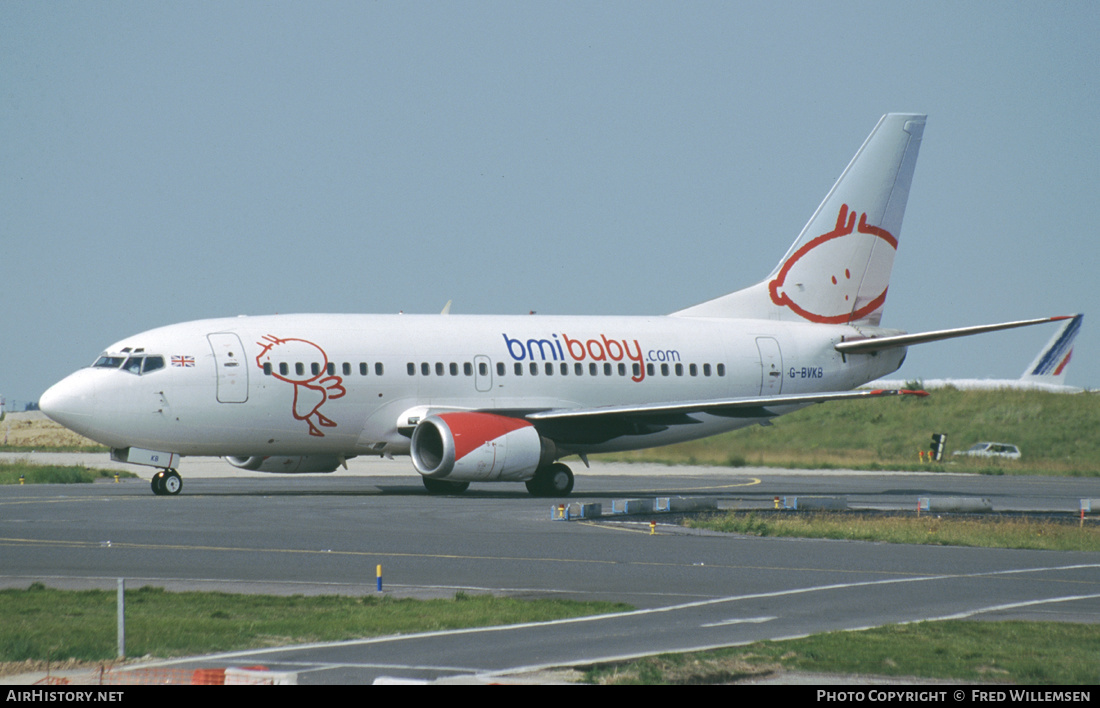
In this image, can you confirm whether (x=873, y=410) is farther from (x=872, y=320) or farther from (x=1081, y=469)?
(x=872, y=320)

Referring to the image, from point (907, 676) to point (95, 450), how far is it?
215 ft

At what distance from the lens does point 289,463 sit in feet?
121

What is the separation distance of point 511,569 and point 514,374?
18491 millimetres

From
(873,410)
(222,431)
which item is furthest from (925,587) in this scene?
(873,410)

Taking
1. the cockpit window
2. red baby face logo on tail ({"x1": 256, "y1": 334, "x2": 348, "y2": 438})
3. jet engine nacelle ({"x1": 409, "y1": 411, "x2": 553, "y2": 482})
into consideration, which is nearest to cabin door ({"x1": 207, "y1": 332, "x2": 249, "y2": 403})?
red baby face logo on tail ({"x1": 256, "y1": 334, "x2": 348, "y2": 438})

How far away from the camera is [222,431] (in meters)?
33.1

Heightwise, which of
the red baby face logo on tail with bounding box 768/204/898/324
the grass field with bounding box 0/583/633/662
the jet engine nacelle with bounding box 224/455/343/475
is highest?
the red baby face logo on tail with bounding box 768/204/898/324

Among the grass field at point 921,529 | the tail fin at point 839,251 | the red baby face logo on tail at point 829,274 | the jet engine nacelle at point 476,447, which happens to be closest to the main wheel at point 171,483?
the jet engine nacelle at point 476,447

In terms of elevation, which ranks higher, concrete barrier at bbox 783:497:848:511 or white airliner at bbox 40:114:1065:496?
white airliner at bbox 40:114:1065:496

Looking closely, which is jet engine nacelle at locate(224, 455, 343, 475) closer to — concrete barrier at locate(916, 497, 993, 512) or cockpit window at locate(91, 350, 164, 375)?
cockpit window at locate(91, 350, 164, 375)

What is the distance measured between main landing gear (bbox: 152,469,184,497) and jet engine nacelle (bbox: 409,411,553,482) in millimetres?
6029

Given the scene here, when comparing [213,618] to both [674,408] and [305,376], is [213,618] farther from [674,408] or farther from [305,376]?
[674,408]

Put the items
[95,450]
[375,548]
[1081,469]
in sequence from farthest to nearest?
[95,450]
[1081,469]
[375,548]

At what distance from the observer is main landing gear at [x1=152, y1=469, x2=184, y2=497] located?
33281 mm
